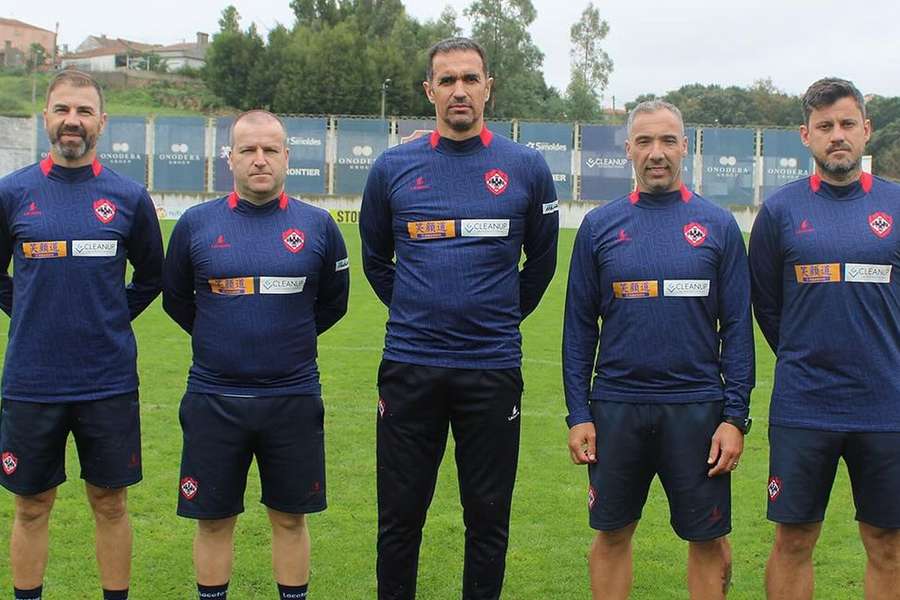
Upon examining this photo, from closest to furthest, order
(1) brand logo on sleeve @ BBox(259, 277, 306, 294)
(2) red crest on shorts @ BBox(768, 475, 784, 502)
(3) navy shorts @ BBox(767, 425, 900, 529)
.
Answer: (3) navy shorts @ BBox(767, 425, 900, 529)
(2) red crest on shorts @ BBox(768, 475, 784, 502)
(1) brand logo on sleeve @ BBox(259, 277, 306, 294)

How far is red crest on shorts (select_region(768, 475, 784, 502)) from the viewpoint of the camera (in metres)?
3.88

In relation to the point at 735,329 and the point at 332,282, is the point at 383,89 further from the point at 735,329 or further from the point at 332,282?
the point at 735,329

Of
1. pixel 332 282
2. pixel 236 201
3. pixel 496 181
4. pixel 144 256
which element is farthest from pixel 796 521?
pixel 144 256

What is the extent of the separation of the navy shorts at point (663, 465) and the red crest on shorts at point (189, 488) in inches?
62.9

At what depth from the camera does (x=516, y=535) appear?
567 centimetres

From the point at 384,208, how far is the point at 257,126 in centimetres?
63

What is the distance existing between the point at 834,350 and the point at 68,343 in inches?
120

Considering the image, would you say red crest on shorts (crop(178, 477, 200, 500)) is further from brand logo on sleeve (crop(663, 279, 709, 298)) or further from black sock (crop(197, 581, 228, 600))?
brand logo on sleeve (crop(663, 279, 709, 298))

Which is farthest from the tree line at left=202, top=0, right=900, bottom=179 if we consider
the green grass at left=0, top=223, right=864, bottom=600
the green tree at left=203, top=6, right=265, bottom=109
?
the green grass at left=0, top=223, right=864, bottom=600

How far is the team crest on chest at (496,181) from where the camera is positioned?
13.2 feet

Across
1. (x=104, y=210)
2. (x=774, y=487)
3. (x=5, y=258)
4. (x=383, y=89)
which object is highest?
(x=383, y=89)

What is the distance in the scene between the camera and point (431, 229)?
3.98 m

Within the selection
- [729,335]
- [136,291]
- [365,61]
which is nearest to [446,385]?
[729,335]

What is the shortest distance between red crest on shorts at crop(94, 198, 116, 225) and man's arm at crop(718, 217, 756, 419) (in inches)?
98.9
